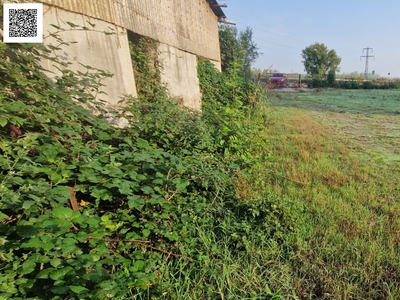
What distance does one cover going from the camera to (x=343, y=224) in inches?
77.1

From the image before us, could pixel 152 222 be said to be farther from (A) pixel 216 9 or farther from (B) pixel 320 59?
(B) pixel 320 59

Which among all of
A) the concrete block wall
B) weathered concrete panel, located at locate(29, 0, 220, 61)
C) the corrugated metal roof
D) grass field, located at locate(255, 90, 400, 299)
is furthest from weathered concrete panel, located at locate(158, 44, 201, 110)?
the corrugated metal roof

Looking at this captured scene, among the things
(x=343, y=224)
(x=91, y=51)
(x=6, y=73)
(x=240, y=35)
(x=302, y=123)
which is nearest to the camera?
(x=6, y=73)

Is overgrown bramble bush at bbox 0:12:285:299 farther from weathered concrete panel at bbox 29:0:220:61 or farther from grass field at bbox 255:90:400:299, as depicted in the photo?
weathered concrete panel at bbox 29:0:220:61

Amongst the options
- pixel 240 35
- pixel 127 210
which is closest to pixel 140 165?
pixel 127 210

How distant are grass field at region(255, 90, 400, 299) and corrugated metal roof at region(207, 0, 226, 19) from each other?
26.7 ft

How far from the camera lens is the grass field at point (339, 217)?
4.70 ft

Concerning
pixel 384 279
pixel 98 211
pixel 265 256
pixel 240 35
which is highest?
pixel 240 35

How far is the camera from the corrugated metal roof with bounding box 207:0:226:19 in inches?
379

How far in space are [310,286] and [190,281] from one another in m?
0.77

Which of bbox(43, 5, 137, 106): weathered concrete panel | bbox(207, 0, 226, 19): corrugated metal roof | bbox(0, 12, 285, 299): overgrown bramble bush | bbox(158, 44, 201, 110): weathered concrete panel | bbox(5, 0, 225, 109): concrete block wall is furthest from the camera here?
bbox(207, 0, 226, 19): corrugated metal roof

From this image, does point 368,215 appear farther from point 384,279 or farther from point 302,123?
point 302,123

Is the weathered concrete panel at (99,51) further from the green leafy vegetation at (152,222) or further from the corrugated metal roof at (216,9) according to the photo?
the corrugated metal roof at (216,9)

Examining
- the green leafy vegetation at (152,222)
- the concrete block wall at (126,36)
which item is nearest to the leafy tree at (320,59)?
the concrete block wall at (126,36)
